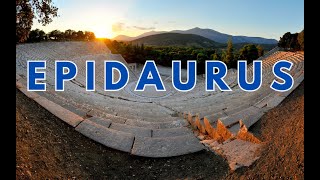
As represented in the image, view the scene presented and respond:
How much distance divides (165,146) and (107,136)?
1564mm

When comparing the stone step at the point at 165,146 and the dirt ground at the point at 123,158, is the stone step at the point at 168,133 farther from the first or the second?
the dirt ground at the point at 123,158

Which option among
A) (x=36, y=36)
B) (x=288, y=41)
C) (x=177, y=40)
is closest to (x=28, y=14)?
(x=36, y=36)

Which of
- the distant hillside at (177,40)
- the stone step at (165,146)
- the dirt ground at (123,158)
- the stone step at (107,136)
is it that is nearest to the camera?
the dirt ground at (123,158)

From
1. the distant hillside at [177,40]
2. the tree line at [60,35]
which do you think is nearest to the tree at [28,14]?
the tree line at [60,35]

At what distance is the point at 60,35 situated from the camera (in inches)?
1944

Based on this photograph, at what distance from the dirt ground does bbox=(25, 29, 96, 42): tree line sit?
1660 inches

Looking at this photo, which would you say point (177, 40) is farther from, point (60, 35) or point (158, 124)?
point (158, 124)

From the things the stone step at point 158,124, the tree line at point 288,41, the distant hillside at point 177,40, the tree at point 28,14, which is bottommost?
the stone step at point 158,124

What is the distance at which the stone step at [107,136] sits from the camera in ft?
20.7

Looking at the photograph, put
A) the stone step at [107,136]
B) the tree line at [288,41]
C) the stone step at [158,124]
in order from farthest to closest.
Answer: the tree line at [288,41] < the stone step at [158,124] < the stone step at [107,136]

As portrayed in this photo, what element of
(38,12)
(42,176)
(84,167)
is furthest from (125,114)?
(42,176)

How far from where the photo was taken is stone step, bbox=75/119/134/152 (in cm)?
630

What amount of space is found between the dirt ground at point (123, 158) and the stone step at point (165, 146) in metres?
0.13
